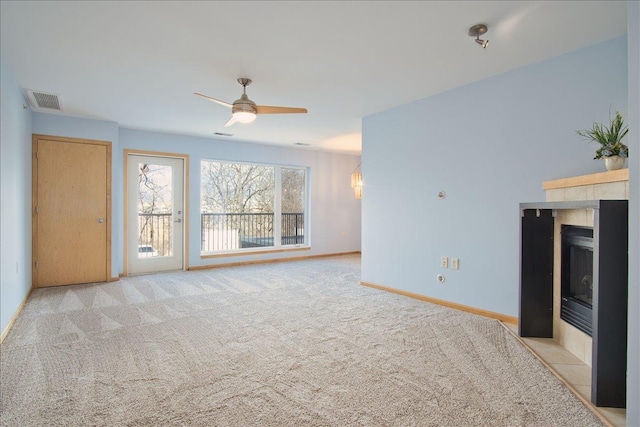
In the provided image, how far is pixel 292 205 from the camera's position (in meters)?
7.74

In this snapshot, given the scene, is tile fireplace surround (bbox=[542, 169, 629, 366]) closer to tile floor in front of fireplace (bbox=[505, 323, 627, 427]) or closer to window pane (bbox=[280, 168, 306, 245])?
tile floor in front of fireplace (bbox=[505, 323, 627, 427])

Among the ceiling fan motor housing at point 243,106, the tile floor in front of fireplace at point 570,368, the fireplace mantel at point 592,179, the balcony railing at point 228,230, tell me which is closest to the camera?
the tile floor in front of fireplace at point 570,368

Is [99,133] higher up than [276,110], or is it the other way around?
[99,133]

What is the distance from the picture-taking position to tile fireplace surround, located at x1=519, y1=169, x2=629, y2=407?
79.4 inches

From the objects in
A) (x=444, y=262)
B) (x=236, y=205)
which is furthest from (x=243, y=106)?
(x=236, y=205)

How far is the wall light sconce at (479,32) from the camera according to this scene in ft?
8.38

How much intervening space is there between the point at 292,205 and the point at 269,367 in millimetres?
5418

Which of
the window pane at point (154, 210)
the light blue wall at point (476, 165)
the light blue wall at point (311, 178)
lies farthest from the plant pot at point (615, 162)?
the window pane at point (154, 210)

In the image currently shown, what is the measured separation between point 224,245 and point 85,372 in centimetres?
455

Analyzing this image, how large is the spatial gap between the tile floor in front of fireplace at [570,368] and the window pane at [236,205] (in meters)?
5.23

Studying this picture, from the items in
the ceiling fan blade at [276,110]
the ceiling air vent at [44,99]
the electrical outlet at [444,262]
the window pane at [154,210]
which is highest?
the ceiling air vent at [44,99]

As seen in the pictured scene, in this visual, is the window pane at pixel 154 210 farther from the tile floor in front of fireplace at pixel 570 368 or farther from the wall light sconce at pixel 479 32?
the tile floor in front of fireplace at pixel 570 368

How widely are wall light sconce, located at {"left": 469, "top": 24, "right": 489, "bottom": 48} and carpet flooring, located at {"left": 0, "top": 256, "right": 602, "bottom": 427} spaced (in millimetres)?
2426

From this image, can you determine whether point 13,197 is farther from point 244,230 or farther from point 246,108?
point 244,230
